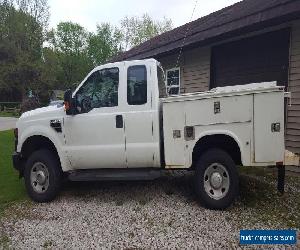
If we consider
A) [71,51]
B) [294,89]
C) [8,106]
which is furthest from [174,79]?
[71,51]

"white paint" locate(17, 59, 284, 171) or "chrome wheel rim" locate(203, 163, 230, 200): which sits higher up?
"white paint" locate(17, 59, 284, 171)

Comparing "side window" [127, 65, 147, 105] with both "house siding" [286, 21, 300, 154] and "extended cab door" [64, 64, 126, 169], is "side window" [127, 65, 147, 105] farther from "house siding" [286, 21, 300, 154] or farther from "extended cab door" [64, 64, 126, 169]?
"house siding" [286, 21, 300, 154]

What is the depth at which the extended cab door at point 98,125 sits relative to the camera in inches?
235

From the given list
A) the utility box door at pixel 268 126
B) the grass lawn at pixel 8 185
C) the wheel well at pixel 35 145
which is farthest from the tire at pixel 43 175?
the utility box door at pixel 268 126

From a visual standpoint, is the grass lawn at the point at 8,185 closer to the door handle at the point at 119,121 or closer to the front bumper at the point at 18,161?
the front bumper at the point at 18,161

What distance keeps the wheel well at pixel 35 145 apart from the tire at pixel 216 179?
2.90m

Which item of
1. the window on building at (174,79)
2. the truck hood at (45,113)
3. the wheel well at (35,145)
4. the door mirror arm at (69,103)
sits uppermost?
the window on building at (174,79)

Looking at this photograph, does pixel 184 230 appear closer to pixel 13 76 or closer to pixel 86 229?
pixel 86 229

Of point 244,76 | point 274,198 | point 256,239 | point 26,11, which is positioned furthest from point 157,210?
point 26,11

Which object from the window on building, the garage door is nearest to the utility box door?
the garage door

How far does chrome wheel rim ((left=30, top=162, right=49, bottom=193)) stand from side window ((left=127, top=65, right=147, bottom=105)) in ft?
7.13

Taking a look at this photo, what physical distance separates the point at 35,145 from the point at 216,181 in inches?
145

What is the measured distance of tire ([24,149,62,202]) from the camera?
6273 mm

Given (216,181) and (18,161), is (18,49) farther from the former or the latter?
(216,181)
